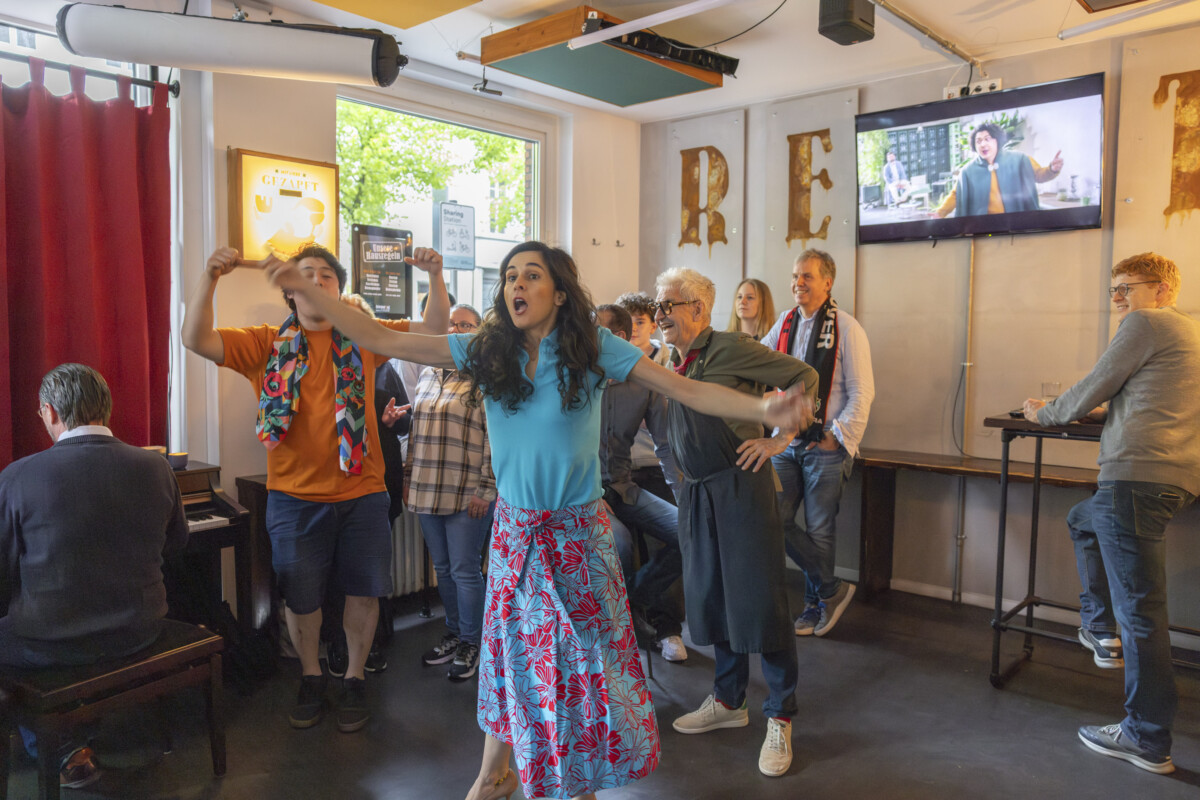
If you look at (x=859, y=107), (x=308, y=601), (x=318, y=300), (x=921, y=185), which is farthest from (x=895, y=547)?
(x=318, y=300)

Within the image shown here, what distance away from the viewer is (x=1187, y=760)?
2822 millimetres

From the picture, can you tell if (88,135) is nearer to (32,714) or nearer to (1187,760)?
(32,714)

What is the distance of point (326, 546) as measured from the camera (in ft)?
9.65

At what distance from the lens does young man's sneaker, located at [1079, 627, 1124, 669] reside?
359 cm

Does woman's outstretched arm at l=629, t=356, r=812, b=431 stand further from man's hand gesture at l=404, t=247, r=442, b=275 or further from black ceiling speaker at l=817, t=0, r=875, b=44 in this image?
black ceiling speaker at l=817, t=0, r=875, b=44

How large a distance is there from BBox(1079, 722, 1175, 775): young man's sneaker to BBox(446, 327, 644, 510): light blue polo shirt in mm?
2138

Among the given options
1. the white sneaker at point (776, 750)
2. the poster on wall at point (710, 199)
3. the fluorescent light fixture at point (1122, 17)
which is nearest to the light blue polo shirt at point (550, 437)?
the white sneaker at point (776, 750)

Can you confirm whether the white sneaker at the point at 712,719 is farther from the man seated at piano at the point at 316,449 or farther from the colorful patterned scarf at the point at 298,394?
the colorful patterned scarf at the point at 298,394

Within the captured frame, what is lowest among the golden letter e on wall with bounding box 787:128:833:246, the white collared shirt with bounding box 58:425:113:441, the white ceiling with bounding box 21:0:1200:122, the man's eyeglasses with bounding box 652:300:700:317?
the white collared shirt with bounding box 58:425:113:441

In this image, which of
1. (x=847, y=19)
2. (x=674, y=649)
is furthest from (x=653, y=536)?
(x=847, y=19)

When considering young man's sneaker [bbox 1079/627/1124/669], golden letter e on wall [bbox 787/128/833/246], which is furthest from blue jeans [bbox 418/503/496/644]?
golden letter e on wall [bbox 787/128/833/246]

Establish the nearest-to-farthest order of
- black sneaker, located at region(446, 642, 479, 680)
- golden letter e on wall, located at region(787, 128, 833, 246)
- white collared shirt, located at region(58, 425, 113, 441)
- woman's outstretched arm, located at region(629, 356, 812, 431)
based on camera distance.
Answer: woman's outstretched arm, located at region(629, 356, 812, 431) < white collared shirt, located at region(58, 425, 113, 441) < black sneaker, located at region(446, 642, 479, 680) < golden letter e on wall, located at region(787, 128, 833, 246)

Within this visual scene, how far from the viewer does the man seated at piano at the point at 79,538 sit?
2.29 metres

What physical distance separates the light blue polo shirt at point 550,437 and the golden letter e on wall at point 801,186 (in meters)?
3.27
